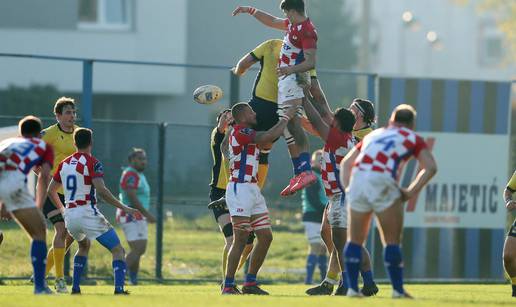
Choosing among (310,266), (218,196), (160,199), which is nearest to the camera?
(218,196)

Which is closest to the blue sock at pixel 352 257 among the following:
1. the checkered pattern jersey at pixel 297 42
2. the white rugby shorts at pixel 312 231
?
the checkered pattern jersey at pixel 297 42

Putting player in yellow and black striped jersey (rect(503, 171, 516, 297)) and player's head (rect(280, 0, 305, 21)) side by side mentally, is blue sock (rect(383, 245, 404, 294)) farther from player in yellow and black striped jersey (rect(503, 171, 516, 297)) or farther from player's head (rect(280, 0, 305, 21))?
player's head (rect(280, 0, 305, 21))

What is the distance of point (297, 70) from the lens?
1527 cm

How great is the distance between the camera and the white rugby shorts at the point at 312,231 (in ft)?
72.0

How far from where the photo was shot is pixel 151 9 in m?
38.3

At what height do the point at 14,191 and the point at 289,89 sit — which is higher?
the point at 289,89

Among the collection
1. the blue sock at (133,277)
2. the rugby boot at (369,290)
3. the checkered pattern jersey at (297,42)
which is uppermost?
the checkered pattern jersey at (297,42)

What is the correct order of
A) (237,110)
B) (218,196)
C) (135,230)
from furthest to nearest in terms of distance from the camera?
(135,230)
(218,196)
(237,110)

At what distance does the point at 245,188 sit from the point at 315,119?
121 centimetres

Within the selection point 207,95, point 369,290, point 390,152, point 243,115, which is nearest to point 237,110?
point 243,115

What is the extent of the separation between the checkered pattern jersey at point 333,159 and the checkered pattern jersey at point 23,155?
11.1ft

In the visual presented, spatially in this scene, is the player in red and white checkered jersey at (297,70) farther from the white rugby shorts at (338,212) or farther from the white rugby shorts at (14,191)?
the white rugby shorts at (14,191)

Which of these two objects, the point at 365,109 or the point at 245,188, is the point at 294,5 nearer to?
the point at 365,109

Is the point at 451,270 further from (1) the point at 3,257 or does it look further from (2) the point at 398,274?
(2) the point at 398,274
